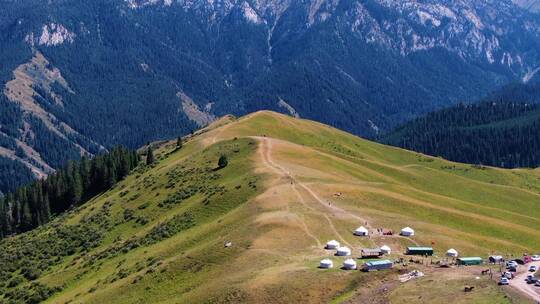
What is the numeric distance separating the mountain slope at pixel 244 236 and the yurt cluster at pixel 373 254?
1.81m

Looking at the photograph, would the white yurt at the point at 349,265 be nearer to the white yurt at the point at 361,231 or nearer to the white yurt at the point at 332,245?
the white yurt at the point at 332,245

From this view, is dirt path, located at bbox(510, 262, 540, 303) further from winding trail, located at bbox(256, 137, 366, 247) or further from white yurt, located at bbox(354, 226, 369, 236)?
winding trail, located at bbox(256, 137, 366, 247)

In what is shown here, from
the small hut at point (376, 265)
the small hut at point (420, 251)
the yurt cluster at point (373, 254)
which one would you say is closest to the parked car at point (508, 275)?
the yurt cluster at point (373, 254)

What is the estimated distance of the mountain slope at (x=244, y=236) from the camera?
9306cm

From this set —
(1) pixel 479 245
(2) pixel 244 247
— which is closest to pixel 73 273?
(2) pixel 244 247

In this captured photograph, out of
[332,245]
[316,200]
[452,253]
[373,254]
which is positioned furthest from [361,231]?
[316,200]

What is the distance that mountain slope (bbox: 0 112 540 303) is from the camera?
93.1 meters

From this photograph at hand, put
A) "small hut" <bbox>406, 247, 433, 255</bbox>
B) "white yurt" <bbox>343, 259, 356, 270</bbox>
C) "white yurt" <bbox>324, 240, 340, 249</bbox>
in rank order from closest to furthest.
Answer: "white yurt" <bbox>343, 259, 356, 270</bbox>, "white yurt" <bbox>324, 240, 340, 249</bbox>, "small hut" <bbox>406, 247, 433, 255</bbox>

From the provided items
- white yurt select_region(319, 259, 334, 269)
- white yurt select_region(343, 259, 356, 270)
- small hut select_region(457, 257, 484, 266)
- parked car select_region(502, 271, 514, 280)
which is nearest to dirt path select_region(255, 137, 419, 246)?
small hut select_region(457, 257, 484, 266)

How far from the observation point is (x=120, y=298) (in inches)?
4250

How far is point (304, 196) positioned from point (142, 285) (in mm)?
40591

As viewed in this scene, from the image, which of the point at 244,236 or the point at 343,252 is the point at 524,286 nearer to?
the point at 343,252

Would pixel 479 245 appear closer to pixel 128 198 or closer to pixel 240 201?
pixel 240 201

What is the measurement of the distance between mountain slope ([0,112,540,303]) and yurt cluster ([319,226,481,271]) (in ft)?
5.94
